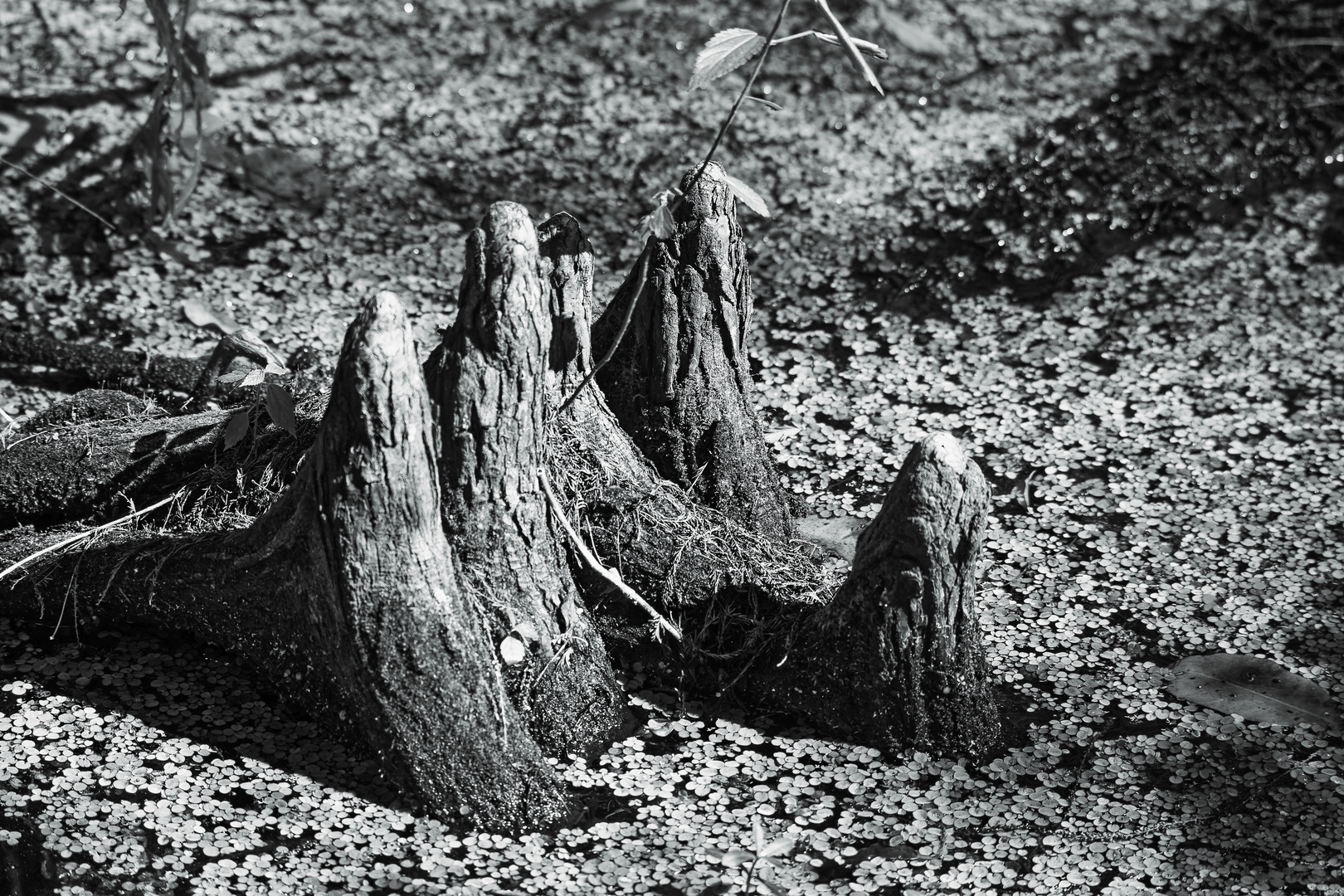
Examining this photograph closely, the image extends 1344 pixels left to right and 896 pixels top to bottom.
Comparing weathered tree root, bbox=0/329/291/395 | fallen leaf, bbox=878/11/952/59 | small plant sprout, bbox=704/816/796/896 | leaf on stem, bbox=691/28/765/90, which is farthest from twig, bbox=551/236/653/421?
fallen leaf, bbox=878/11/952/59

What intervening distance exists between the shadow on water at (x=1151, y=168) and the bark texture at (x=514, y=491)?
237 centimetres

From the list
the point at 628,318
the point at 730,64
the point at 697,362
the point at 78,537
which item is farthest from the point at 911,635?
the point at 78,537

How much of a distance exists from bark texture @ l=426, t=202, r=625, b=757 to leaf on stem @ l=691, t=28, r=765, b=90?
0.48 m

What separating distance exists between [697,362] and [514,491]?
0.63 m

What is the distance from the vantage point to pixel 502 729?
2.66 meters

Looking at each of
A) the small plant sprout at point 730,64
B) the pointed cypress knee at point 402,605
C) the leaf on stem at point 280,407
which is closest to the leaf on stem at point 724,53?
the small plant sprout at point 730,64

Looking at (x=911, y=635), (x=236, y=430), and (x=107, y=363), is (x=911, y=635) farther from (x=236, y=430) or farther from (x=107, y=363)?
(x=107, y=363)

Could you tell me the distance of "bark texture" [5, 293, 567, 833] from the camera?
240 cm

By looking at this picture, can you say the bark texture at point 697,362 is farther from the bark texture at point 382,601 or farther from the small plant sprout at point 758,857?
the small plant sprout at point 758,857

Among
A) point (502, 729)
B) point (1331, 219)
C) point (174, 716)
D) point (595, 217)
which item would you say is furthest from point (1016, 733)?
point (1331, 219)

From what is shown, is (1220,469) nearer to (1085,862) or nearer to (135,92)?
(1085,862)

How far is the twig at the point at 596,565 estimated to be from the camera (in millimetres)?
2773

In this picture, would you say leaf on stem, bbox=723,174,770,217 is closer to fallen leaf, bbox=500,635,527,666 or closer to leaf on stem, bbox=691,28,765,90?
leaf on stem, bbox=691,28,765,90

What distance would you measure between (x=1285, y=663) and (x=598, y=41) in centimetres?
424
